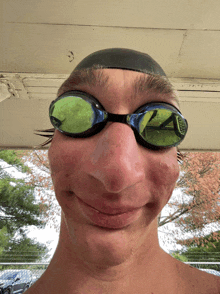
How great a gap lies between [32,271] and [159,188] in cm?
375

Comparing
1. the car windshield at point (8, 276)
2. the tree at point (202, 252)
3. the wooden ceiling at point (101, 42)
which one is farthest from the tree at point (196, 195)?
the wooden ceiling at point (101, 42)

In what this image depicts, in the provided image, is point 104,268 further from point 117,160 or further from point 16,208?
point 16,208

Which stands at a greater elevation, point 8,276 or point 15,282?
point 15,282

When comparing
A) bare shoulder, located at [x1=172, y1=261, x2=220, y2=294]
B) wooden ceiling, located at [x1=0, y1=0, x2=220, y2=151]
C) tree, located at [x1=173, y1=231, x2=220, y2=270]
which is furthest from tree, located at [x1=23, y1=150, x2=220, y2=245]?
bare shoulder, located at [x1=172, y1=261, x2=220, y2=294]

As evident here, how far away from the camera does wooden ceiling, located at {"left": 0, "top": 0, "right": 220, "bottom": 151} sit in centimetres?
118

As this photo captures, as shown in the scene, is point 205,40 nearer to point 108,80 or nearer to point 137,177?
point 108,80

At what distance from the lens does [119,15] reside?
121 centimetres

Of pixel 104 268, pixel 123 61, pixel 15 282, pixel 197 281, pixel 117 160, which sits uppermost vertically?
pixel 123 61

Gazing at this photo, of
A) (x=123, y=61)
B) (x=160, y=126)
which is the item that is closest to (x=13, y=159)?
(x=123, y=61)

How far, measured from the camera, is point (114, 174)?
41 centimetres

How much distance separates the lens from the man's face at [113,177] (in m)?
0.44

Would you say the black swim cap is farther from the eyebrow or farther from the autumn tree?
the autumn tree

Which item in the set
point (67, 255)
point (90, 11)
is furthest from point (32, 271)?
point (90, 11)

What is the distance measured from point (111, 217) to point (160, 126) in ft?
0.80
